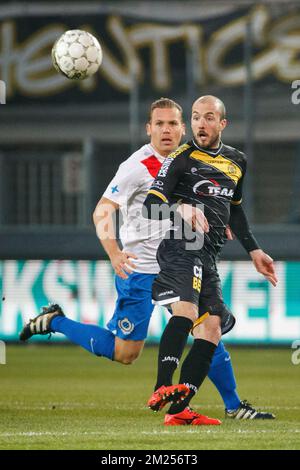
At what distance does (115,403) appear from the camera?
28.7ft

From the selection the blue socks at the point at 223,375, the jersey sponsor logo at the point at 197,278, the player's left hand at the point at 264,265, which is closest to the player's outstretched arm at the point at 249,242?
the player's left hand at the point at 264,265

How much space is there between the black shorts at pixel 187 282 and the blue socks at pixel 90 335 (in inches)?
40.8

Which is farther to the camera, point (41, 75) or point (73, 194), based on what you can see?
point (41, 75)

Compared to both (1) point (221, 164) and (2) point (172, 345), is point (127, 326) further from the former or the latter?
(1) point (221, 164)

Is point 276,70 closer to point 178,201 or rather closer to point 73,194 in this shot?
point 73,194

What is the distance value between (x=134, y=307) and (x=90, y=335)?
0.46 m

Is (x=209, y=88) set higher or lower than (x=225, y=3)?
lower

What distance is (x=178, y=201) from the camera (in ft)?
23.6

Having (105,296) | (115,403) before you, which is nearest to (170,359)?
(115,403)

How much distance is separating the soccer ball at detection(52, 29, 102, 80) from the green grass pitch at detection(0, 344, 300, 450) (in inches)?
112

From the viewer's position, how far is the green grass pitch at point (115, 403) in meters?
6.06

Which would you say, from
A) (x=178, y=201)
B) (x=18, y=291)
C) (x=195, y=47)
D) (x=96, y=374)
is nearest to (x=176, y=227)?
(x=178, y=201)

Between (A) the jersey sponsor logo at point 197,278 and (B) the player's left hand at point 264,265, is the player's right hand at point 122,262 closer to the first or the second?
(A) the jersey sponsor logo at point 197,278

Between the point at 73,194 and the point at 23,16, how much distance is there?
14.2 feet
